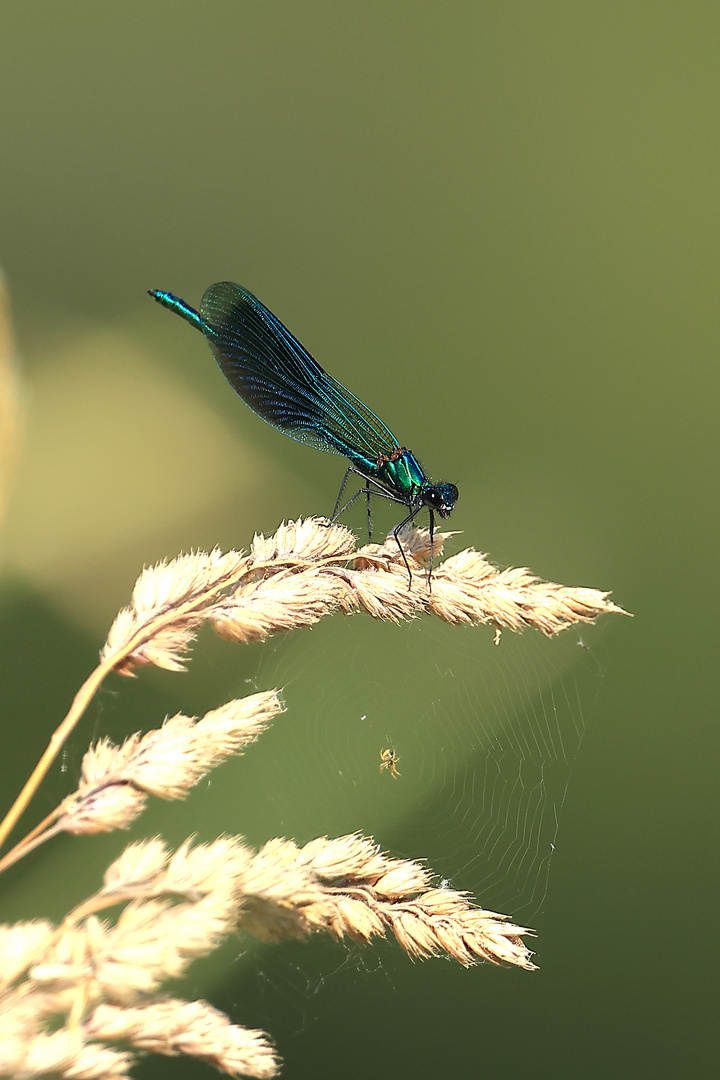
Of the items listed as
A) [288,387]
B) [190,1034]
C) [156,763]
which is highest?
[288,387]

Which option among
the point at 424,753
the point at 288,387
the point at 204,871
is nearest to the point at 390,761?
the point at 424,753

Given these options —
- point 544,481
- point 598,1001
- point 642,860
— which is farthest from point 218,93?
point 598,1001

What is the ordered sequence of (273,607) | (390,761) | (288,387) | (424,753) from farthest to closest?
(288,387), (424,753), (390,761), (273,607)

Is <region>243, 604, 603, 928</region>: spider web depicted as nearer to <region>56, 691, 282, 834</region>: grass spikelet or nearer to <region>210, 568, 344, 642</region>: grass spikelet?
<region>210, 568, 344, 642</region>: grass spikelet

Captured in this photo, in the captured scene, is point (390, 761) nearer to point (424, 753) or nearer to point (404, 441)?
point (424, 753)

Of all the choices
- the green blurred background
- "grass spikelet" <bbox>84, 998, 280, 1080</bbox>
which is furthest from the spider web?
"grass spikelet" <bbox>84, 998, 280, 1080</bbox>

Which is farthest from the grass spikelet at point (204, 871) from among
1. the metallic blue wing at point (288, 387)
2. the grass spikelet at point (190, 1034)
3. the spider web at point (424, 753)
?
the metallic blue wing at point (288, 387)
